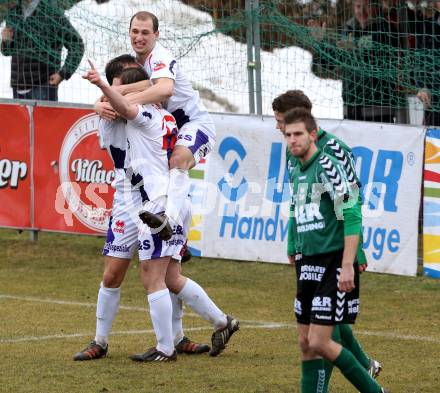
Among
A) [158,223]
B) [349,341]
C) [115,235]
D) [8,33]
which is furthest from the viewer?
[8,33]

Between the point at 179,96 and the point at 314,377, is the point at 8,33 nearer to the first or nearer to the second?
the point at 179,96


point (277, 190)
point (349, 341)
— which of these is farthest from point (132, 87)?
point (277, 190)

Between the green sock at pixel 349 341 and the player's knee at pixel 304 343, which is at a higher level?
the player's knee at pixel 304 343

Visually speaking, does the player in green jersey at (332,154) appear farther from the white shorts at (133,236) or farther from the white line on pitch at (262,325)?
the white line on pitch at (262,325)

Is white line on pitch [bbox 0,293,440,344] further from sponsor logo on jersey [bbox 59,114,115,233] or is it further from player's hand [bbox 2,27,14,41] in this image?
player's hand [bbox 2,27,14,41]

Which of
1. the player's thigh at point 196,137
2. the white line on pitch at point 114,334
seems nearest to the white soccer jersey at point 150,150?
the player's thigh at point 196,137

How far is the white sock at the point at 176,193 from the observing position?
8430mm

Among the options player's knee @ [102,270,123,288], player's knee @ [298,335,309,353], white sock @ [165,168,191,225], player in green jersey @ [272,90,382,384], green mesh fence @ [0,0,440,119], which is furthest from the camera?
green mesh fence @ [0,0,440,119]

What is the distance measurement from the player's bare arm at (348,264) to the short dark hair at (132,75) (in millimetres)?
2465

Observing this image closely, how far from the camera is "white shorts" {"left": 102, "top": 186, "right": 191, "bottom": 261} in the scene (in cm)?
837

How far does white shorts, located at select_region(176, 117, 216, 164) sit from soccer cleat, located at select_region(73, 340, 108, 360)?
150cm

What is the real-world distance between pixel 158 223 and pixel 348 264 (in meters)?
1.94

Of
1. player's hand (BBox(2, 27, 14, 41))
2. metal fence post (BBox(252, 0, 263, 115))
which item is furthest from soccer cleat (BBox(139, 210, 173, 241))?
player's hand (BBox(2, 27, 14, 41))

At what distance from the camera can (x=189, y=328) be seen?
9883mm
